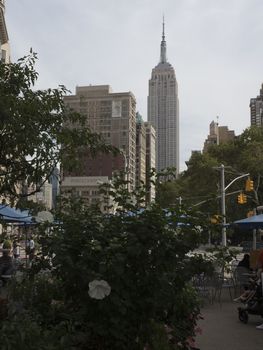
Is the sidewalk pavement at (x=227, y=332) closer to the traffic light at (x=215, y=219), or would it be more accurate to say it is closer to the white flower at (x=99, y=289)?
the traffic light at (x=215, y=219)

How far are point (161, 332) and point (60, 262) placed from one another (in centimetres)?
125

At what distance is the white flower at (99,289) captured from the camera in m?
4.68

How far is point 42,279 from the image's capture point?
6637mm

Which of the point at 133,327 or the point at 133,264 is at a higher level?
the point at 133,264

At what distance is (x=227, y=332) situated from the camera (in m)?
9.12

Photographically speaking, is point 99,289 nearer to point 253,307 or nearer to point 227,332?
point 227,332

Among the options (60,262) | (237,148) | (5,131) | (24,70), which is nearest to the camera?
(60,262)

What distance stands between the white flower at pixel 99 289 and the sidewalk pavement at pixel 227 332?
3.53 metres

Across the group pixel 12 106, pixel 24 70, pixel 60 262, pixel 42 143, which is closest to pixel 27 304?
pixel 60 262

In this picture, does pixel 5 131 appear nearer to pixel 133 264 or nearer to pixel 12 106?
pixel 12 106

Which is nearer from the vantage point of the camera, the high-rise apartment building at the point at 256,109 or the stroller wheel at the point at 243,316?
the stroller wheel at the point at 243,316

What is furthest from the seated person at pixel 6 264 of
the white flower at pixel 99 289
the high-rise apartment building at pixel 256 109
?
the high-rise apartment building at pixel 256 109

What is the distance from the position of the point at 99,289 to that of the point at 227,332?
16.9 feet

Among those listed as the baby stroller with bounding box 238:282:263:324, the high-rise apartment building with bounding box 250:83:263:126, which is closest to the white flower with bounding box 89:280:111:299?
the baby stroller with bounding box 238:282:263:324
